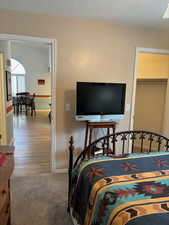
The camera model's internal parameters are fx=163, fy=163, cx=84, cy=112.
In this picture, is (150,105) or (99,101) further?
(150,105)

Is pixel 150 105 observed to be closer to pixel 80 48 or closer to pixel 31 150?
pixel 80 48

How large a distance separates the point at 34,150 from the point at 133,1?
3.57 m

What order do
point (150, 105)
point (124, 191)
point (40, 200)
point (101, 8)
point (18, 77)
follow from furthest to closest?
point (18, 77) < point (150, 105) < point (101, 8) < point (40, 200) < point (124, 191)

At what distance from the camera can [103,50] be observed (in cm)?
289

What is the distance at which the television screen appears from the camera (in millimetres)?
2662

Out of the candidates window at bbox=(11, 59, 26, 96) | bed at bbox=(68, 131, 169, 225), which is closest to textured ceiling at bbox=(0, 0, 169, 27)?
bed at bbox=(68, 131, 169, 225)

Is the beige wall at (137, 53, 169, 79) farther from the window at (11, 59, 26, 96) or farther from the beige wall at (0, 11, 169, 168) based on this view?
the window at (11, 59, 26, 96)

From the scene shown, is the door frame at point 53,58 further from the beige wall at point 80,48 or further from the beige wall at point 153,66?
the beige wall at point 153,66

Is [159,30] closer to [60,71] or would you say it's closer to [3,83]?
[60,71]

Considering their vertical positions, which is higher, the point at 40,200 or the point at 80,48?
the point at 80,48

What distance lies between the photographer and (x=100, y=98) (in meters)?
2.75

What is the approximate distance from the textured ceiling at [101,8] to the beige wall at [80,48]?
13 cm

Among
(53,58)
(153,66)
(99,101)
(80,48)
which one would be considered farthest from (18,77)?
(99,101)

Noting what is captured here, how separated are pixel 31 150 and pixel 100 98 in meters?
2.31
